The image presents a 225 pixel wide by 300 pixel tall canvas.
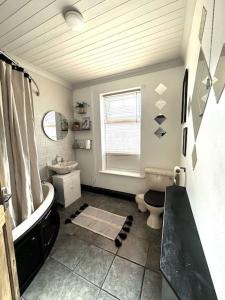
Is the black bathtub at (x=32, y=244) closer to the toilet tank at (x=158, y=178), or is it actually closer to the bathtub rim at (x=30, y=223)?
the bathtub rim at (x=30, y=223)

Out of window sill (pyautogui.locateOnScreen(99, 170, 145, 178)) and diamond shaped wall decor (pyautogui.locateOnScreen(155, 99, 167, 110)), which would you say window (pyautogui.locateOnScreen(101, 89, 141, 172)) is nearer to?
window sill (pyautogui.locateOnScreen(99, 170, 145, 178))

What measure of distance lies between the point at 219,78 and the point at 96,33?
1.51m

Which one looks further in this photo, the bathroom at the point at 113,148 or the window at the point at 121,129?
the window at the point at 121,129

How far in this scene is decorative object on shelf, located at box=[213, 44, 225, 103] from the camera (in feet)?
1.82

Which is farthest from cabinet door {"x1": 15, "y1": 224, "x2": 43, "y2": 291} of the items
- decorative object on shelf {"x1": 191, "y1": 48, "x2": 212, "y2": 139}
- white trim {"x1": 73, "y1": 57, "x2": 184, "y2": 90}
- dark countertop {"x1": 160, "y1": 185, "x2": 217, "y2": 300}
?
white trim {"x1": 73, "y1": 57, "x2": 184, "y2": 90}

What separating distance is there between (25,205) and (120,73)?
8.41 ft

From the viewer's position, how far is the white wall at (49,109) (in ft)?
7.89

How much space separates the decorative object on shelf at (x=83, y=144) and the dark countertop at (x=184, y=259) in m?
2.19

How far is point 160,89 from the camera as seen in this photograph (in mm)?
2258

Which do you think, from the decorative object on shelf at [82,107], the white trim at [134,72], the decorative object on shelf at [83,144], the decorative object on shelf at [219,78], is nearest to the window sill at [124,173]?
the decorative object on shelf at [83,144]

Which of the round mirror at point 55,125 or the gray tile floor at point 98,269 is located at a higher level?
the round mirror at point 55,125

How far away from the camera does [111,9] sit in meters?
1.22

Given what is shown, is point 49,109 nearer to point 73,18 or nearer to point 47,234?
point 73,18

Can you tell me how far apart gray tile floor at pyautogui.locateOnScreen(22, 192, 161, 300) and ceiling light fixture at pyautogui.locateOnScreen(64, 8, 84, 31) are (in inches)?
97.0
